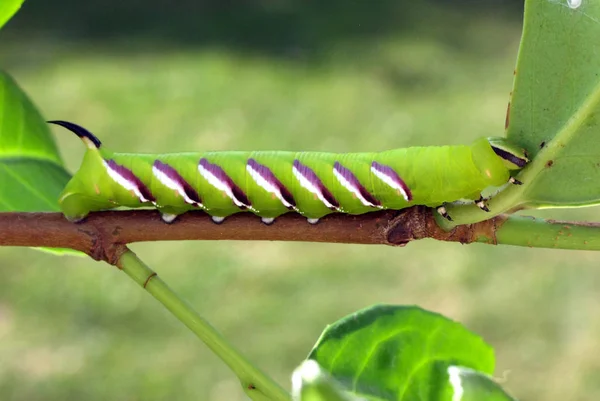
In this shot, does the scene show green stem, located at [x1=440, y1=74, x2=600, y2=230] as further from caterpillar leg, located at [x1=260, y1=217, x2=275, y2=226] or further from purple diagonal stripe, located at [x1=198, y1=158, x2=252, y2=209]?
purple diagonal stripe, located at [x1=198, y1=158, x2=252, y2=209]

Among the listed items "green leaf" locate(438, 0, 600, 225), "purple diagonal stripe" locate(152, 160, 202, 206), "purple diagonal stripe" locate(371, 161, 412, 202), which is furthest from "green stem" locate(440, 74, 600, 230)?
"purple diagonal stripe" locate(152, 160, 202, 206)

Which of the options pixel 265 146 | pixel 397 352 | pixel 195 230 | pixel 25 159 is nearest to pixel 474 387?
pixel 397 352

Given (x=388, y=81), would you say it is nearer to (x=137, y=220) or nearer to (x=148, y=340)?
(x=148, y=340)

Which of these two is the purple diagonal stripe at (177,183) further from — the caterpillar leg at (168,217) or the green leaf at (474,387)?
the green leaf at (474,387)

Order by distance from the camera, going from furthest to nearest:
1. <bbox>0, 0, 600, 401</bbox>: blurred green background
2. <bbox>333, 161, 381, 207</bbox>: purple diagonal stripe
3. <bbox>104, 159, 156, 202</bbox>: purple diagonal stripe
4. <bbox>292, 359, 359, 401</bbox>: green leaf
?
<bbox>0, 0, 600, 401</bbox>: blurred green background, <bbox>104, 159, 156, 202</bbox>: purple diagonal stripe, <bbox>333, 161, 381, 207</bbox>: purple diagonal stripe, <bbox>292, 359, 359, 401</bbox>: green leaf

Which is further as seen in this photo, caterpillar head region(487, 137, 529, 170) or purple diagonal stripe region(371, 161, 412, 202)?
purple diagonal stripe region(371, 161, 412, 202)

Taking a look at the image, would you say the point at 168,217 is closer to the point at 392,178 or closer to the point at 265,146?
the point at 392,178
